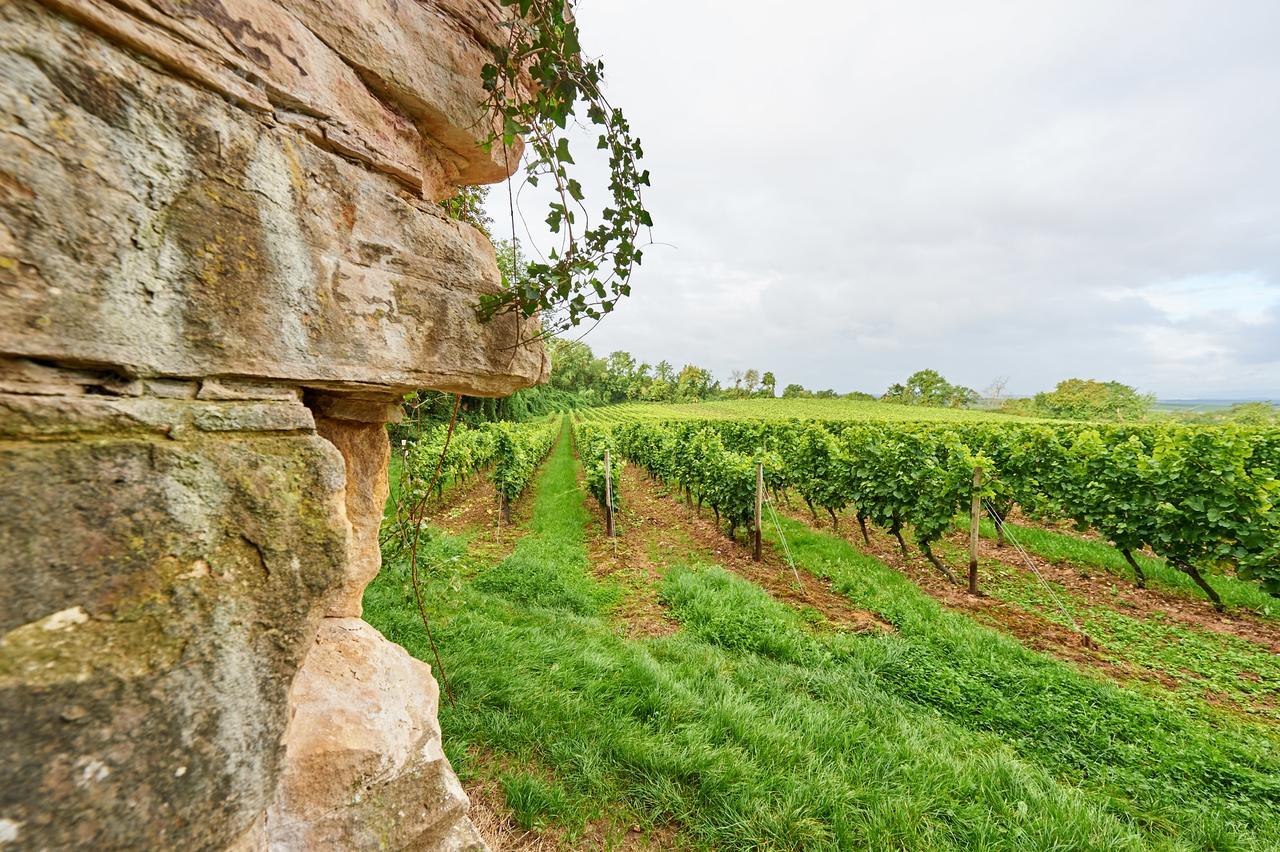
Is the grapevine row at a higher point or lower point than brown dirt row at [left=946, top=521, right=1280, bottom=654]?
higher

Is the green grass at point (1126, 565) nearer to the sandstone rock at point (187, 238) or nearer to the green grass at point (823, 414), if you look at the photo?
the sandstone rock at point (187, 238)

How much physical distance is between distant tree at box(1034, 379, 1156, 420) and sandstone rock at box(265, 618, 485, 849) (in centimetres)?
7626

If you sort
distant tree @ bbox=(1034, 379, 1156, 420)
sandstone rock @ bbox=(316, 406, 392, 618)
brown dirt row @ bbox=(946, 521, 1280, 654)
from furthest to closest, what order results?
distant tree @ bbox=(1034, 379, 1156, 420)
brown dirt row @ bbox=(946, 521, 1280, 654)
sandstone rock @ bbox=(316, 406, 392, 618)

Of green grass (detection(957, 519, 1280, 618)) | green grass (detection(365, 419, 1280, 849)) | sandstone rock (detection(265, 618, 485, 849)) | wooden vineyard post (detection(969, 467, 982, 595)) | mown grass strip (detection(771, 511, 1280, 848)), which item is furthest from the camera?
wooden vineyard post (detection(969, 467, 982, 595))

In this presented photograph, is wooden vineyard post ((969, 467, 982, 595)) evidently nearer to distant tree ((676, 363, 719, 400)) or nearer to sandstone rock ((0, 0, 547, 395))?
sandstone rock ((0, 0, 547, 395))

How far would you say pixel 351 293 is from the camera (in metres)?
1.63

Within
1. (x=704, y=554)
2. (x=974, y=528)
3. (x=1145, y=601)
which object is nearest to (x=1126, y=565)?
(x=1145, y=601)

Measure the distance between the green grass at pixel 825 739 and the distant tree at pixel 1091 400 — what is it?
71.5m

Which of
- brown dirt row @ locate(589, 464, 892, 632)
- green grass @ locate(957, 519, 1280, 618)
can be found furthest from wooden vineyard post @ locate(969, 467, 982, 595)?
green grass @ locate(957, 519, 1280, 618)

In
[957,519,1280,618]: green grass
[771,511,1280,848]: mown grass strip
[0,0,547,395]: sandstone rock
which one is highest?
[0,0,547,395]: sandstone rock

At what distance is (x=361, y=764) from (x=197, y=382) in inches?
62.9

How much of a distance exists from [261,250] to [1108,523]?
1155cm

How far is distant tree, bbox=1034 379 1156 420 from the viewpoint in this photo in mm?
58094

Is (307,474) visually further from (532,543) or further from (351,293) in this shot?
(532,543)
